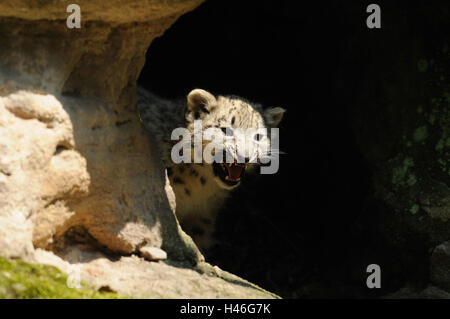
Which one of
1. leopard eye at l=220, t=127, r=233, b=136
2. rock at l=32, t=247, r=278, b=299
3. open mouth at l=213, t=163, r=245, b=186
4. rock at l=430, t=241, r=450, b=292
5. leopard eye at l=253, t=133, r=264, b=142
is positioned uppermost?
leopard eye at l=220, t=127, r=233, b=136

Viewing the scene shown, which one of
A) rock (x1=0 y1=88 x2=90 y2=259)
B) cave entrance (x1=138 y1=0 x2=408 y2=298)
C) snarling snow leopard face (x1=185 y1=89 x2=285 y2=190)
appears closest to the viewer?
rock (x1=0 y1=88 x2=90 y2=259)

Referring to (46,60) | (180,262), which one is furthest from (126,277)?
Result: (46,60)

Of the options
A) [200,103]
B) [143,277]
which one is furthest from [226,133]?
[143,277]

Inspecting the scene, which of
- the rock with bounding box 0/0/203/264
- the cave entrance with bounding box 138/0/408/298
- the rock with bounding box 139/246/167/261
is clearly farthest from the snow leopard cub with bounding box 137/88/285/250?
the rock with bounding box 139/246/167/261

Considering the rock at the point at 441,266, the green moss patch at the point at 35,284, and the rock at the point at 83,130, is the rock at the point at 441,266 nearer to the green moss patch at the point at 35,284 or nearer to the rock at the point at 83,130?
the rock at the point at 83,130

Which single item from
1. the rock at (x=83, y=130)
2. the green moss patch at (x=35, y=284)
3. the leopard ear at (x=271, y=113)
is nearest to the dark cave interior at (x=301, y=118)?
the leopard ear at (x=271, y=113)

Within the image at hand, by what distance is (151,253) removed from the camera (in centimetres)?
364

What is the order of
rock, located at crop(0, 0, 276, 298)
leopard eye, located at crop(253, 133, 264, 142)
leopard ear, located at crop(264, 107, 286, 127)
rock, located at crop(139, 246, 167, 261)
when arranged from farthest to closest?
leopard ear, located at crop(264, 107, 286, 127), leopard eye, located at crop(253, 133, 264, 142), rock, located at crop(139, 246, 167, 261), rock, located at crop(0, 0, 276, 298)

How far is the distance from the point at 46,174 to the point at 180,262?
125 cm

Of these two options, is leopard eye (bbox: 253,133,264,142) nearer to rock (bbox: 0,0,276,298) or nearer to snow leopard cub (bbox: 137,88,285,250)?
snow leopard cub (bbox: 137,88,285,250)

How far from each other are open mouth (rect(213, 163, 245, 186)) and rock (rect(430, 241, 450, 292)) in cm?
197

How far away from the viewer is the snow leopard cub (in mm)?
4984

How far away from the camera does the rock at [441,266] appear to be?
491 centimetres

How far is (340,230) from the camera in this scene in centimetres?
670
